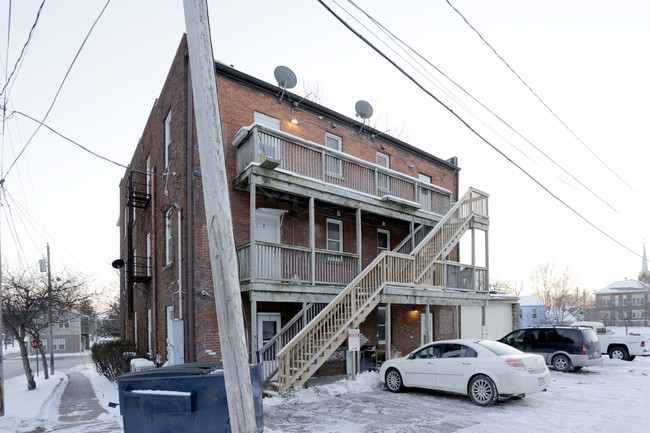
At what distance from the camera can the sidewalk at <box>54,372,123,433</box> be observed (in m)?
8.70

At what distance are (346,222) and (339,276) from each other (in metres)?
2.90

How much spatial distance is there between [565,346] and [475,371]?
7.18 meters

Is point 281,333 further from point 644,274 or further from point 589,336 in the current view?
point 644,274

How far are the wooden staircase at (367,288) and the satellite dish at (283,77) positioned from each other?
20.1 ft

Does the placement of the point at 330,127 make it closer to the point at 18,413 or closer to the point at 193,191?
the point at 193,191

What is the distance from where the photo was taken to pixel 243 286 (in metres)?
11.7

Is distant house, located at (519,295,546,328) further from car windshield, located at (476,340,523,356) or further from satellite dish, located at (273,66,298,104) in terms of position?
satellite dish, located at (273,66,298,104)

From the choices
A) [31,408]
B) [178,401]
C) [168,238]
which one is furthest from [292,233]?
[178,401]

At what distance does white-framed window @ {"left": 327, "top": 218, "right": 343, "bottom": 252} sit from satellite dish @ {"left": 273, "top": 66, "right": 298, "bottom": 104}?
178 inches

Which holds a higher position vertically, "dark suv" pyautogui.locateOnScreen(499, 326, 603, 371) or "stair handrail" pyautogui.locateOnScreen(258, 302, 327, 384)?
"stair handrail" pyautogui.locateOnScreen(258, 302, 327, 384)

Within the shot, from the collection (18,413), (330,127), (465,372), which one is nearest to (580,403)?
(465,372)

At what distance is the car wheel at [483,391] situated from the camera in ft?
30.9

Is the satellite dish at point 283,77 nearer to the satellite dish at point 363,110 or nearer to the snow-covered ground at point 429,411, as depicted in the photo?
the satellite dish at point 363,110

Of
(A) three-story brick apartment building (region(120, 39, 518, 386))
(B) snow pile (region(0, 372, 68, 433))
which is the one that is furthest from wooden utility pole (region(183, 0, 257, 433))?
(B) snow pile (region(0, 372, 68, 433))
